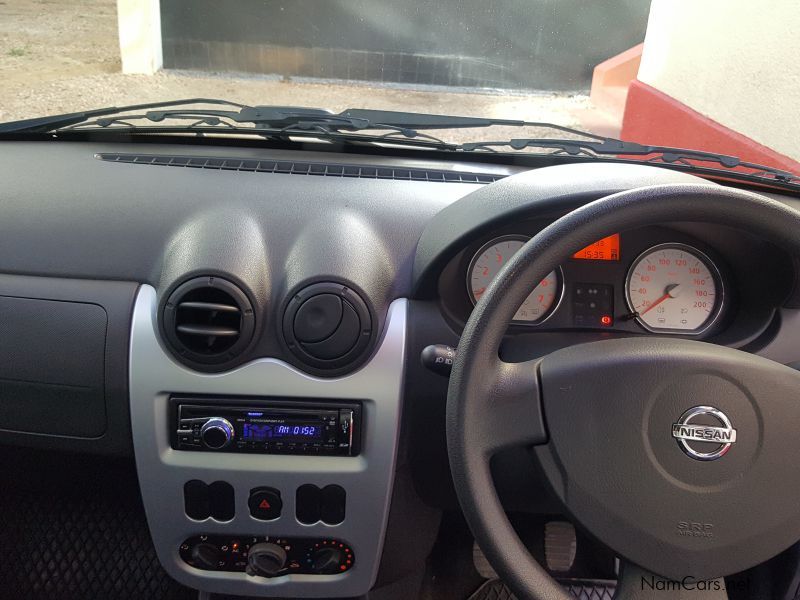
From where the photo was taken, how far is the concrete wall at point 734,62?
10.9 feet

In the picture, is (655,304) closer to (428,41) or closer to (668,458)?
(668,458)

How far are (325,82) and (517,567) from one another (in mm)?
2732

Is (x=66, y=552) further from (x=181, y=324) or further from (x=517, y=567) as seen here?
(x=517, y=567)

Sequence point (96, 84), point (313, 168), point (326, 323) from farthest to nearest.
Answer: point (96, 84), point (313, 168), point (326, 323)

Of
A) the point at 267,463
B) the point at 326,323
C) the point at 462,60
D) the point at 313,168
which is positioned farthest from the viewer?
the point at 462,60

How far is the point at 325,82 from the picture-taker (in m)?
3.41

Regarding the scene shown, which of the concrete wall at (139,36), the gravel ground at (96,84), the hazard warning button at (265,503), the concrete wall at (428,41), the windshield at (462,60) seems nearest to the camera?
the hazard warning button at (265,503)

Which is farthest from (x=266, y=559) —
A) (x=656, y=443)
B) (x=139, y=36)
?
(x=139, y=36)

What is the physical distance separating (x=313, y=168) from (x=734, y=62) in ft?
9.68

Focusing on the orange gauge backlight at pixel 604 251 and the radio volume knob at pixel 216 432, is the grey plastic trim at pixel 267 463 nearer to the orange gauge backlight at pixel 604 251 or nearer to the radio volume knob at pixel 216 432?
the radio volume knob at pixel 216 432

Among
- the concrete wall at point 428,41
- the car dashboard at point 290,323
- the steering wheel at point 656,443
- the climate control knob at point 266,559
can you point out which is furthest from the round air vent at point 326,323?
the concrete wall at point 428,41

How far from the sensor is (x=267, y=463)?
157cm

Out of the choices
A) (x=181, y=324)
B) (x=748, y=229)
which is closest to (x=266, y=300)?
(x=181, y=324)

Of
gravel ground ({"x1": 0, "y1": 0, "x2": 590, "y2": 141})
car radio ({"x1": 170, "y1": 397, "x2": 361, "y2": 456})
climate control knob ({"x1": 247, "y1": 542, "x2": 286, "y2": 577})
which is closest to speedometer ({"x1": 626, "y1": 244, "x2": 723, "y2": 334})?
car radio ({"x1": 170, "y1": 397, "x2": 361, "y2": 456})
